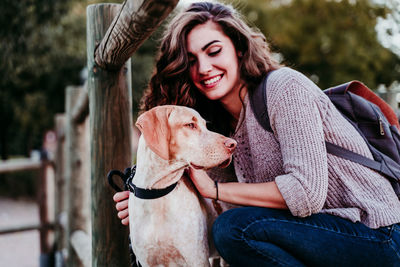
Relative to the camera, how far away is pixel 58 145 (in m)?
5.04

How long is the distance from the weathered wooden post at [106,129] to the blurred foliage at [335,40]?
37.6 feet

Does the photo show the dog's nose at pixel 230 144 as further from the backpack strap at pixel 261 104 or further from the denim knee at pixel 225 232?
the denim knee at pixel 225 232

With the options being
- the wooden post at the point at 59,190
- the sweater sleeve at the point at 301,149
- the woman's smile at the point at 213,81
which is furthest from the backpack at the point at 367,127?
the wooden post at the point at 59,190

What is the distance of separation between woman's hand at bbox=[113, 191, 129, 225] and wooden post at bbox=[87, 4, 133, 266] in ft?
0.32

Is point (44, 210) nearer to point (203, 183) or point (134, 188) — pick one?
point (134, 188)

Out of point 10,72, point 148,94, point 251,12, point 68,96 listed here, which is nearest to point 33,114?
point 10,72

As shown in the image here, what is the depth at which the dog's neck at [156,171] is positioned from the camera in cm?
176

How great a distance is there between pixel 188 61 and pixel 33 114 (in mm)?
13402

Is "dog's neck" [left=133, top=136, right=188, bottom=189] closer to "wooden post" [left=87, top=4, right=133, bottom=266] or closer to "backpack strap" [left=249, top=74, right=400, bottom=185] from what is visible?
"wooden post" [left=87, top=4, right=133, bottom=266]

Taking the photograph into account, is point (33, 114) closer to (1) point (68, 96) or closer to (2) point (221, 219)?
(1) point (68, 96)

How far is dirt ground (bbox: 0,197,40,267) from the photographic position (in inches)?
264

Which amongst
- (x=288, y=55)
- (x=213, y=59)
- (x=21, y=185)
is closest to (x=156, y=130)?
(x=213, y=59)

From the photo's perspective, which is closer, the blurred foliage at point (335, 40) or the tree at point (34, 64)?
the tree at point (34, 64)

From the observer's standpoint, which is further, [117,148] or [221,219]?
[117,148]
